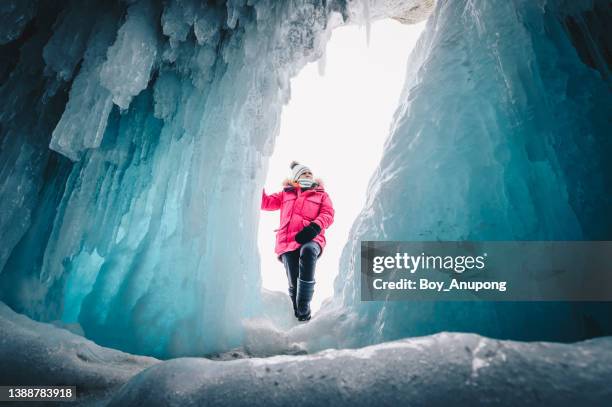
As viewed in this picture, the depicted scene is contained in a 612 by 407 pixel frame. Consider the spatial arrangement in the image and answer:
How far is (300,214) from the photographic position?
418cm

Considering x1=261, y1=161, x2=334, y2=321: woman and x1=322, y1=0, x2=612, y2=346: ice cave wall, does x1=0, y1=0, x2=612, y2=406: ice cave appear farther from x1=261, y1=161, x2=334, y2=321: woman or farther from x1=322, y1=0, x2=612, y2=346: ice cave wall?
x1=261, y1=161, x2=334, y2=321: woman

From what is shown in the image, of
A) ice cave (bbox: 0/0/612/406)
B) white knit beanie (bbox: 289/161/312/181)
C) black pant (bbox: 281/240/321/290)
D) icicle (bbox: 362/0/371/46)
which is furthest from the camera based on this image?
icicle (bbox: 362/0/371/46)

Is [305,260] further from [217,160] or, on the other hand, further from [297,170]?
[217,160]

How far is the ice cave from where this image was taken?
3373 millimetres

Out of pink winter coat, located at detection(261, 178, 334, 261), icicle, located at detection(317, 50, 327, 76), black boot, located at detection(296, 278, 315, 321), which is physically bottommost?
black boot, located at detection(296, 278, 315, 321)

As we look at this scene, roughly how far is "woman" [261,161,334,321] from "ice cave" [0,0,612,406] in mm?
1003

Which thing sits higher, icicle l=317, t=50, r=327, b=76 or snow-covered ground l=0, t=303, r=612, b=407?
icicle l=317, t=50, r=327, b=76

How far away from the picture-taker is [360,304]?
4.59 m

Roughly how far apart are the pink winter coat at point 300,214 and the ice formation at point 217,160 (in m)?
1.06

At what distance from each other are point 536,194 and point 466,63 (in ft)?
7.64

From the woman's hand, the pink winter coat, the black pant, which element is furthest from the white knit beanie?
the black pant

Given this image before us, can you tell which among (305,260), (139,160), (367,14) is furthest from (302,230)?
(367,14)

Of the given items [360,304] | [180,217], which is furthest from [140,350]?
[360,304]

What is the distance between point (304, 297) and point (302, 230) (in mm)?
853
